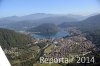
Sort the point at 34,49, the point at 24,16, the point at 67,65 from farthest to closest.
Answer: the point at 34,49
the point at 24,16
the point at 67,65

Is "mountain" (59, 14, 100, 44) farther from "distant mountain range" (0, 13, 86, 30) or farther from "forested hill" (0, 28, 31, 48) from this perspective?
"forested hill" (0, 28, 31, 48)

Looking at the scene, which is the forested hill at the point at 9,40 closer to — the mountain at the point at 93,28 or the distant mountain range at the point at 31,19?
the distant mountain range at the point at 31,19

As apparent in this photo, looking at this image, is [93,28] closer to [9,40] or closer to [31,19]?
[31,19]

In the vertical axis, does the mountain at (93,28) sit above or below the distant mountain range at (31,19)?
below

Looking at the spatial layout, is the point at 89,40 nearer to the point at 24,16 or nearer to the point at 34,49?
the point at 34,49

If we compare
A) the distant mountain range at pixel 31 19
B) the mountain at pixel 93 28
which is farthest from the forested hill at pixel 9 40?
the mountain at pixel 93 28

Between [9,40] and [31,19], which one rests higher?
[31,19]

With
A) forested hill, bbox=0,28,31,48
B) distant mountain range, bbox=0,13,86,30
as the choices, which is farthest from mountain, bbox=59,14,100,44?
forested hill, bbox=0,28,31,48

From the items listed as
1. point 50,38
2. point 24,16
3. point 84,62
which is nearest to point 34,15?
point 24,16

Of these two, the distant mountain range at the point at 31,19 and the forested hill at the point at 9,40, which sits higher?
the distant mountain range at the point at 31,19

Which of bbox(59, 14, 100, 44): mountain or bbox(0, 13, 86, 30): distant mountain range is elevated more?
bbox(0, 13, 86, 30): distant mountain range

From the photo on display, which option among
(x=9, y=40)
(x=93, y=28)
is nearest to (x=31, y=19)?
(x=9, y=40)
